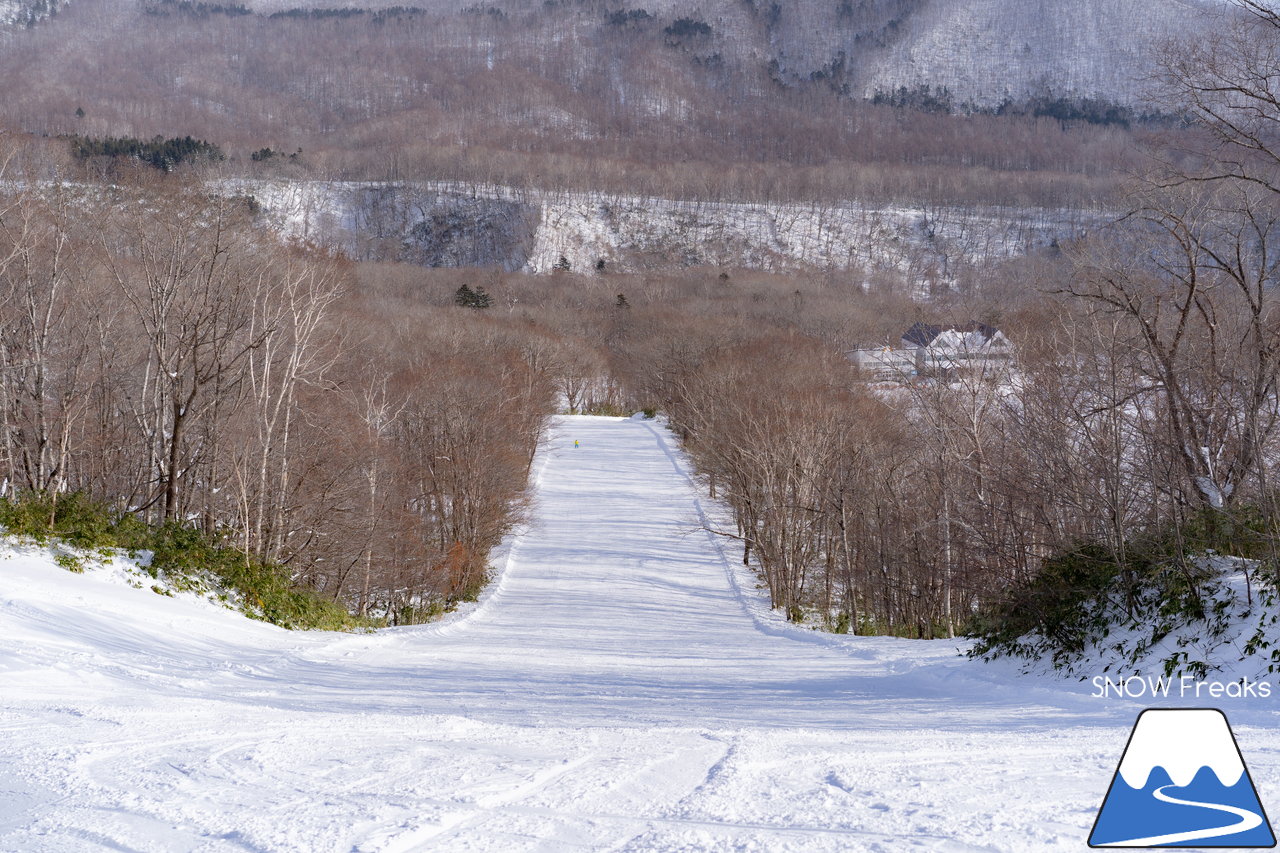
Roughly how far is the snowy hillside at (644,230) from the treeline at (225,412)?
4846 inches

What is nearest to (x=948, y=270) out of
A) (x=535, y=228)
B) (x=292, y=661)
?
(x=535, y=228)

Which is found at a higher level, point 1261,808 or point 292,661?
point 1261,808

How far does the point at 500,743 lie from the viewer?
249 inches

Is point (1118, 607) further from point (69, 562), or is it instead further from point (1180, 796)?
point (69, 562)

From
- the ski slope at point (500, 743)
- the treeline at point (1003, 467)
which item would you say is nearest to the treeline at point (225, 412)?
the ski slope at point (500, 743)

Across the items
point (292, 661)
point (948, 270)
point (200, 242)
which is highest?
point (948, 270)

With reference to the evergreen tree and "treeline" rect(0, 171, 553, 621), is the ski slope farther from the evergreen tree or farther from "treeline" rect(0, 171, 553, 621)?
the evergreen tree

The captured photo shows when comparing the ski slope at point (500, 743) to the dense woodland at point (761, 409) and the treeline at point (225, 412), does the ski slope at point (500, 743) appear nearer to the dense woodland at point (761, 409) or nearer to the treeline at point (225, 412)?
the dense woodland at point (761, 409)

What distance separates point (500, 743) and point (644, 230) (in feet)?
562

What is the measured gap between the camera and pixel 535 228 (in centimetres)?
16525

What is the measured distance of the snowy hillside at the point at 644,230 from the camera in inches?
6289

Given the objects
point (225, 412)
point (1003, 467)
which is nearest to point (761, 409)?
point (1003, 467)

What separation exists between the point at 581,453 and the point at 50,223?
135ft

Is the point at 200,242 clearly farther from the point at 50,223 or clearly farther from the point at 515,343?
the point at 515,343
